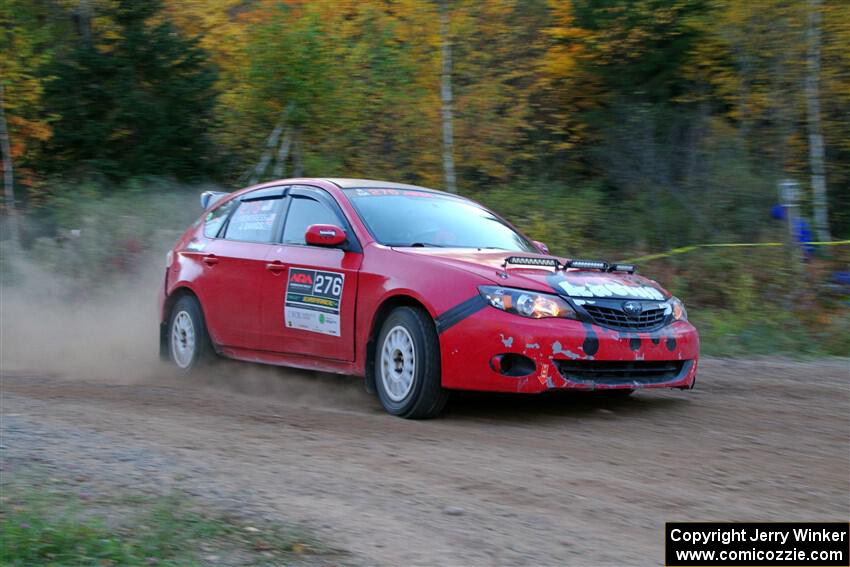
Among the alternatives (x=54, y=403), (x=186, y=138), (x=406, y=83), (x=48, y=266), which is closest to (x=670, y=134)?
(x=406, y=83)

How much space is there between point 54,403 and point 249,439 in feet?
7.29

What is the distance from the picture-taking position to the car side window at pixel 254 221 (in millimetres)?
8312

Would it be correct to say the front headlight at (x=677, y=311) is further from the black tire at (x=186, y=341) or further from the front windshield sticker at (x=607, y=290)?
the black tire at (x=186, y=341)

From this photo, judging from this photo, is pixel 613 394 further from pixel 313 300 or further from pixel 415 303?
pixel 313 300

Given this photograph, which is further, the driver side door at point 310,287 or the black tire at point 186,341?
the black tire at point 186,341

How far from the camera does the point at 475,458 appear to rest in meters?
5.51

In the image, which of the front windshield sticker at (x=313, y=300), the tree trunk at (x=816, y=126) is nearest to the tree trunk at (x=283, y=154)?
the tree trunk at (x=816, y=126)

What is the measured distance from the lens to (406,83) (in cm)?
1844

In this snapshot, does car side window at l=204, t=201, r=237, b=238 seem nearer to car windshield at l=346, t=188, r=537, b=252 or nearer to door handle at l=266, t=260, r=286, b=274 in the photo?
door handle at l=266, t=260, r=286, b=274

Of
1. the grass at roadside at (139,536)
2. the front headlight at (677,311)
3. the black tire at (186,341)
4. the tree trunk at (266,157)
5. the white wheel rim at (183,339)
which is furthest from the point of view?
the tree trunk at (266,157)

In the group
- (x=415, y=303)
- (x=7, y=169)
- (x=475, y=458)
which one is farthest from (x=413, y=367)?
(x=7, y=169)

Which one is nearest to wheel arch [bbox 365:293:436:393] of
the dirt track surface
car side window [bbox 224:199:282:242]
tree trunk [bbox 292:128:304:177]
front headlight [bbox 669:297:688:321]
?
the dirt track surface

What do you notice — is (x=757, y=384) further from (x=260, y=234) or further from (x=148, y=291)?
(x=148, y=291)

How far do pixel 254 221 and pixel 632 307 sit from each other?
3468 millimetres
